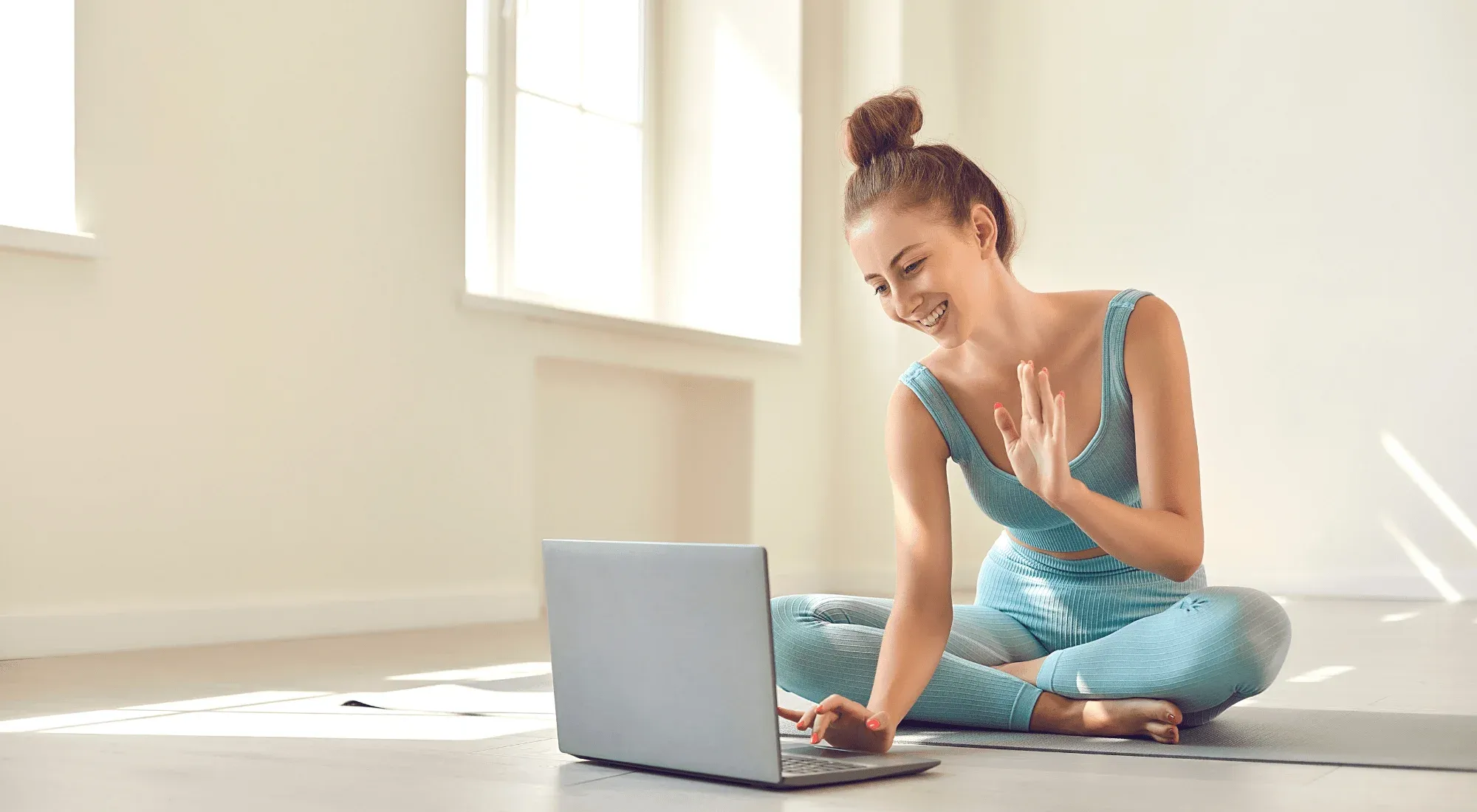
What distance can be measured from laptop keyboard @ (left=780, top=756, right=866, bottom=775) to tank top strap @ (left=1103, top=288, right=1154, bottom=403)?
58 cm

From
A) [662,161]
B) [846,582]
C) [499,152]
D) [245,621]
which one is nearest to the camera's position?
[245,621]

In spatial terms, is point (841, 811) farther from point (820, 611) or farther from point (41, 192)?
point (41, 192)

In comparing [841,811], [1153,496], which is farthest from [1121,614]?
[841,811]

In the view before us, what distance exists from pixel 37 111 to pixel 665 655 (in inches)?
94.5

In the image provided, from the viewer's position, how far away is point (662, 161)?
563 centimetres

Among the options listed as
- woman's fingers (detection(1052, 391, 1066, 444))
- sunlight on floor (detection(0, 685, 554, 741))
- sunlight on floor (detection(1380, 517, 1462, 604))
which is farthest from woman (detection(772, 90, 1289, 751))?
sunlight on floor (detection(1380, 517, 1462, 604))

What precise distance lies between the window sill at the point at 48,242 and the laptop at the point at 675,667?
1916mm

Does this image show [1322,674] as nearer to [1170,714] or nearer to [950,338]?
[1170,714]

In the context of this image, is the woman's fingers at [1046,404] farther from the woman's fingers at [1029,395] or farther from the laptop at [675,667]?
the laptop at [675,667]

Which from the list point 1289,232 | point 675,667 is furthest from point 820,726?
point 1289,232

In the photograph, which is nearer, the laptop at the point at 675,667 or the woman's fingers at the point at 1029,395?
the laptop at the point at 675,667

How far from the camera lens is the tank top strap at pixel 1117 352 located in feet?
5.85

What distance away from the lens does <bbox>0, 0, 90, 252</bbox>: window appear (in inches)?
123

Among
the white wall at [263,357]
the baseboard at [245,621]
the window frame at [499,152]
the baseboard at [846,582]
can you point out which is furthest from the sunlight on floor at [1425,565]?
the baseboard at [245,621]
